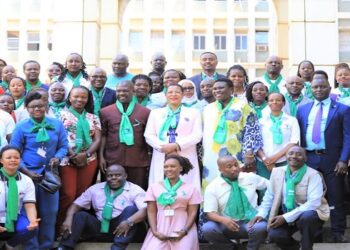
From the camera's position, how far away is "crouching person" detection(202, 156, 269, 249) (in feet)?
21.5

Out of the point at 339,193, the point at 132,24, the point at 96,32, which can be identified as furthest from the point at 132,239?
the point at 132,24

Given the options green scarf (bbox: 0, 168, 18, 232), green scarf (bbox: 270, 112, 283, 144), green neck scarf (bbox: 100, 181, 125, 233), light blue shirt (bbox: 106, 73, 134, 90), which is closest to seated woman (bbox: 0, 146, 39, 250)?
green scarf (bbox: 0, 168, 18, 232)

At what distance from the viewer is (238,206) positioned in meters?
6.66

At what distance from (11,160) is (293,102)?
3.59m

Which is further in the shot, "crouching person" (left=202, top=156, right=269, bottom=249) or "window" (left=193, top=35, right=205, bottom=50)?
"window" (left=193, top=35, right=205, bottom=50)

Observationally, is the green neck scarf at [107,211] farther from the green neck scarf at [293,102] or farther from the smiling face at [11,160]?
the green neck scarf at [293,102]

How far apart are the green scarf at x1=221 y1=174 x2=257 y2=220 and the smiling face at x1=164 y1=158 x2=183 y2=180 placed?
0.61 m

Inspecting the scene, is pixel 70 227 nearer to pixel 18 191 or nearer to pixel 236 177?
pixel 18 191

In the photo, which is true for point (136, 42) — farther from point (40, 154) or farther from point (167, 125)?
point (40, 154)

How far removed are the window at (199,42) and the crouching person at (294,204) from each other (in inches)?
1549

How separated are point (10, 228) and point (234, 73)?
338cm

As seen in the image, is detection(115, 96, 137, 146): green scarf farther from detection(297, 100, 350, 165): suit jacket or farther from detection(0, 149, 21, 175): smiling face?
detection(297, 100, 350, 165): suit jacket

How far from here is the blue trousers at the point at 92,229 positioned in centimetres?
672

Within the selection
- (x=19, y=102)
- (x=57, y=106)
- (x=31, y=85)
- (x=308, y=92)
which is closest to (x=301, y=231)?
(x=308, y=92)
